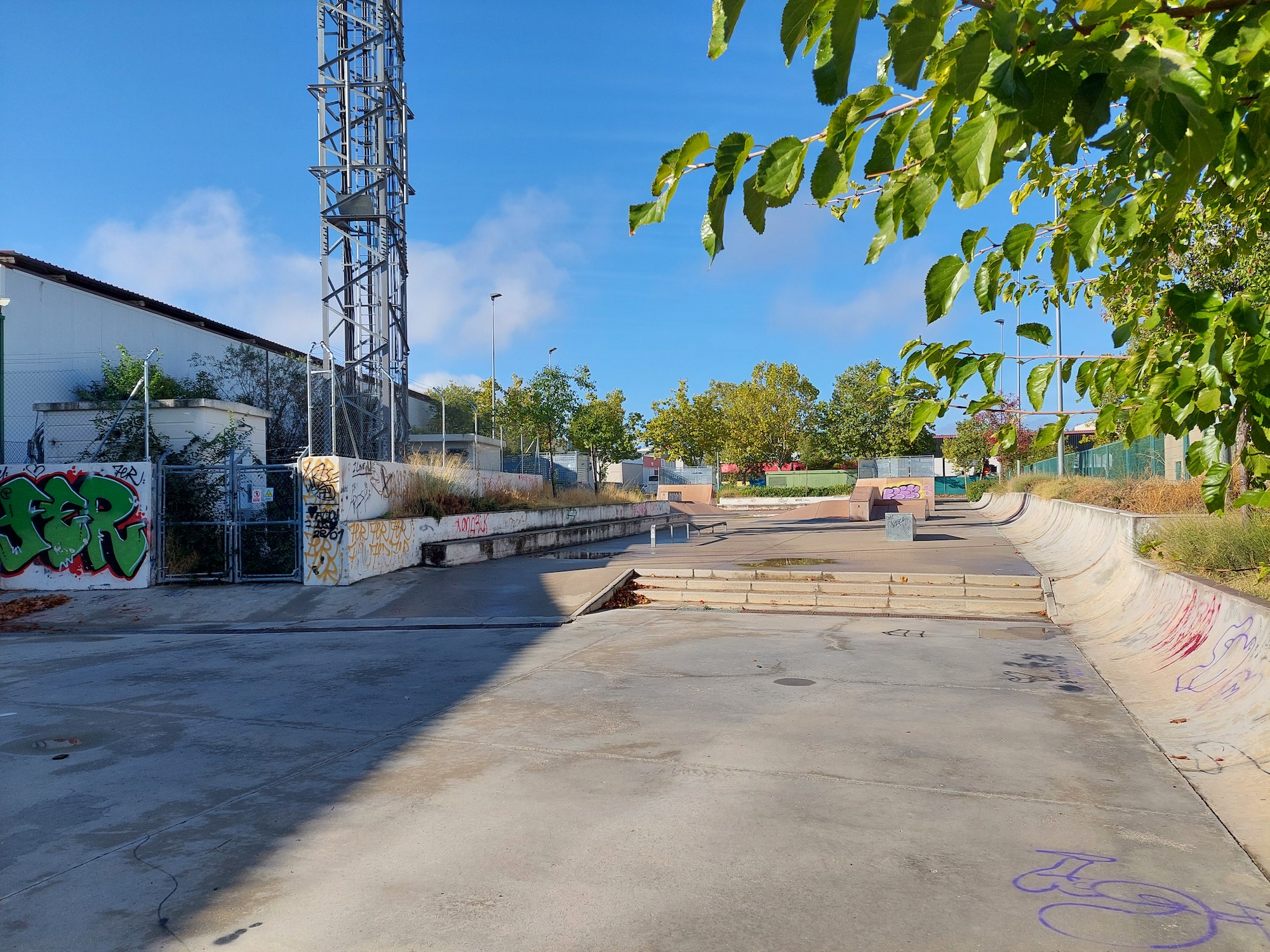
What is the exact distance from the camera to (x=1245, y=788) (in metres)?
4.86

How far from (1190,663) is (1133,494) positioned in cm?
1206

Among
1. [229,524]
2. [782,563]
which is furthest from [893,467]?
[229,524]

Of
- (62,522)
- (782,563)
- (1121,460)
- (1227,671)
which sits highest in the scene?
(1121,460)

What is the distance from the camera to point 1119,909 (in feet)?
11.5

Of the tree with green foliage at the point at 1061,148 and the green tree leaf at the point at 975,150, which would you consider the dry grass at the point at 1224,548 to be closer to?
the tree with green foliage at the point at 1061,148

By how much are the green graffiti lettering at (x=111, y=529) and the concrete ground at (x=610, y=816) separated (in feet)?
23.3

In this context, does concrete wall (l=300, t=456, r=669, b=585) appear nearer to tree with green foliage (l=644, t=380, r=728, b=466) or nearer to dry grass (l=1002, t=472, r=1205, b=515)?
dry grass (l=1002, t=472, r=1205, b=515)

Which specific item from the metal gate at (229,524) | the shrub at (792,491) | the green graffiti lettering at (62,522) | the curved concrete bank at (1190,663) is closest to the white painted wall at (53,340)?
the green graffiti lettering at (62,522)

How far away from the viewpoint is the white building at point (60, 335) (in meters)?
19.8

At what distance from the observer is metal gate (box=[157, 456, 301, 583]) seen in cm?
1552

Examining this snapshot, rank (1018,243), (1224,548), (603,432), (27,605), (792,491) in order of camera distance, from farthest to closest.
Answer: (792,491) → (603,432) → (27,605) → (1224,548) → (1018,243)

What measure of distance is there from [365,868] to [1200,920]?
3.52 m

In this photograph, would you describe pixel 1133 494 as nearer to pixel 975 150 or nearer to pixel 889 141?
pixel 889 141

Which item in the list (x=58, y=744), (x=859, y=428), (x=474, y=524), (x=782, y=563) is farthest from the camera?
(x=859, y=428)
